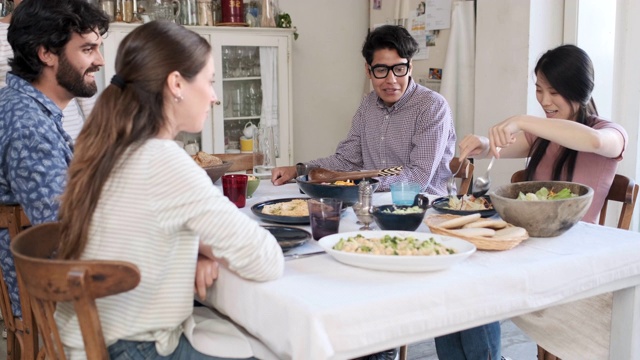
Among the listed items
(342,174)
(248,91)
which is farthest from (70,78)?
(248,91)

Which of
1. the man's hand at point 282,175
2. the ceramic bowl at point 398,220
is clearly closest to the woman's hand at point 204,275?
the ceramic bowl at point 398,220

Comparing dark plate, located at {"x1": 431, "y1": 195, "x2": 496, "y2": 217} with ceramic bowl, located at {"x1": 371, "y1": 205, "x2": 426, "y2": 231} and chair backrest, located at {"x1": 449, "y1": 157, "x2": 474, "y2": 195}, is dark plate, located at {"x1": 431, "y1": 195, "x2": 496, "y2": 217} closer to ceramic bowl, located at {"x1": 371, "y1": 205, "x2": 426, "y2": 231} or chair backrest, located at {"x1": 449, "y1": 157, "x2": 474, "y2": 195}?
ceramic bowl, located at {"x1": 371, "y1": 205, "x2": 426, "y2": 231}

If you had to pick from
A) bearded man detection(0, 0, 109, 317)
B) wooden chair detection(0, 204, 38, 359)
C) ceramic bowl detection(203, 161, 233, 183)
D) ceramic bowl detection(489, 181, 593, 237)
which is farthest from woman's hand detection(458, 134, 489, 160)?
wooden chair detection(0, 204, 38, 359)

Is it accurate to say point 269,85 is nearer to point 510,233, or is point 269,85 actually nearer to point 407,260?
point 510,233

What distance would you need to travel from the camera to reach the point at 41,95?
1.96 m

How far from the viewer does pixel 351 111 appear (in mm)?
5145

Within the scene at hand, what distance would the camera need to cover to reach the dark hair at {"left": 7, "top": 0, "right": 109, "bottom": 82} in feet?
6.55

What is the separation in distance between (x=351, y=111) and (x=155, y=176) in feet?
12.9

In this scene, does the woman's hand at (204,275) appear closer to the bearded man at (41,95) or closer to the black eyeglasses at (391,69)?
the bearded man at (41,95)

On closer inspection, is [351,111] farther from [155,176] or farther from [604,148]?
[155,176]

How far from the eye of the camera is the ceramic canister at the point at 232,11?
4.37 metres

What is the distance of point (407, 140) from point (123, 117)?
1602mm

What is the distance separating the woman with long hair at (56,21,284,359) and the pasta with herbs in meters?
0.19

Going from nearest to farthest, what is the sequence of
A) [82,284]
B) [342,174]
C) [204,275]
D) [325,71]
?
1. [82,284]
2. [204,275]
3. [342,174]
4. [325,71]
